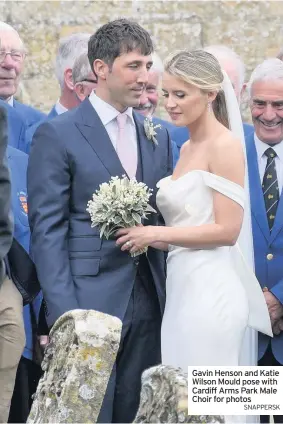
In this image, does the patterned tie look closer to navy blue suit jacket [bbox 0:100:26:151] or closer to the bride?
the bride

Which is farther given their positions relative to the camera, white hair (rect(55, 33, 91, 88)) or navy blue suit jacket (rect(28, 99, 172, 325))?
white hair (rect(55, 33, 91, 88))

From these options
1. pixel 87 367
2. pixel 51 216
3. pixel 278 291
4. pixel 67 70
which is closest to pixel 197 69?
pixel 51 216

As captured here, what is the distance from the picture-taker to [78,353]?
5.33 metres

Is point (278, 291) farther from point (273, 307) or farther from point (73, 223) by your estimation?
point (73, 223)

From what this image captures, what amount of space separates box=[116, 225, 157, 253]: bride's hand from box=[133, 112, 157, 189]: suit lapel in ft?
1.38

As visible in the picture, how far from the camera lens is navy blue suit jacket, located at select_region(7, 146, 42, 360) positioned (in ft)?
25.9

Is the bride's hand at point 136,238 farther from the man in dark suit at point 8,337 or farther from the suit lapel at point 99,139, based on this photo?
the man in dark suit at point 8,337

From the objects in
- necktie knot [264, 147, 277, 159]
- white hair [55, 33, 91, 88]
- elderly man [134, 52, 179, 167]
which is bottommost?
necktie knot [264, 147, 277, 159]

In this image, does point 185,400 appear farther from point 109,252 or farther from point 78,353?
point 109,252

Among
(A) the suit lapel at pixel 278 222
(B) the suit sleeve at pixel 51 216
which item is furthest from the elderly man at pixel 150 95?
(B) the suit sleeve at pixel 51 216

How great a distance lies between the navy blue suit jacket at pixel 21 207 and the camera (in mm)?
7891

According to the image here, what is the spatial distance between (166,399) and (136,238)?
234 centimetres

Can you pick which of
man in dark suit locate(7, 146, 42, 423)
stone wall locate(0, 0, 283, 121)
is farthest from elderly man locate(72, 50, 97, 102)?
stone wall locate(0, 0, 283, 121)

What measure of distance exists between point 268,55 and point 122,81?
5.70 m
